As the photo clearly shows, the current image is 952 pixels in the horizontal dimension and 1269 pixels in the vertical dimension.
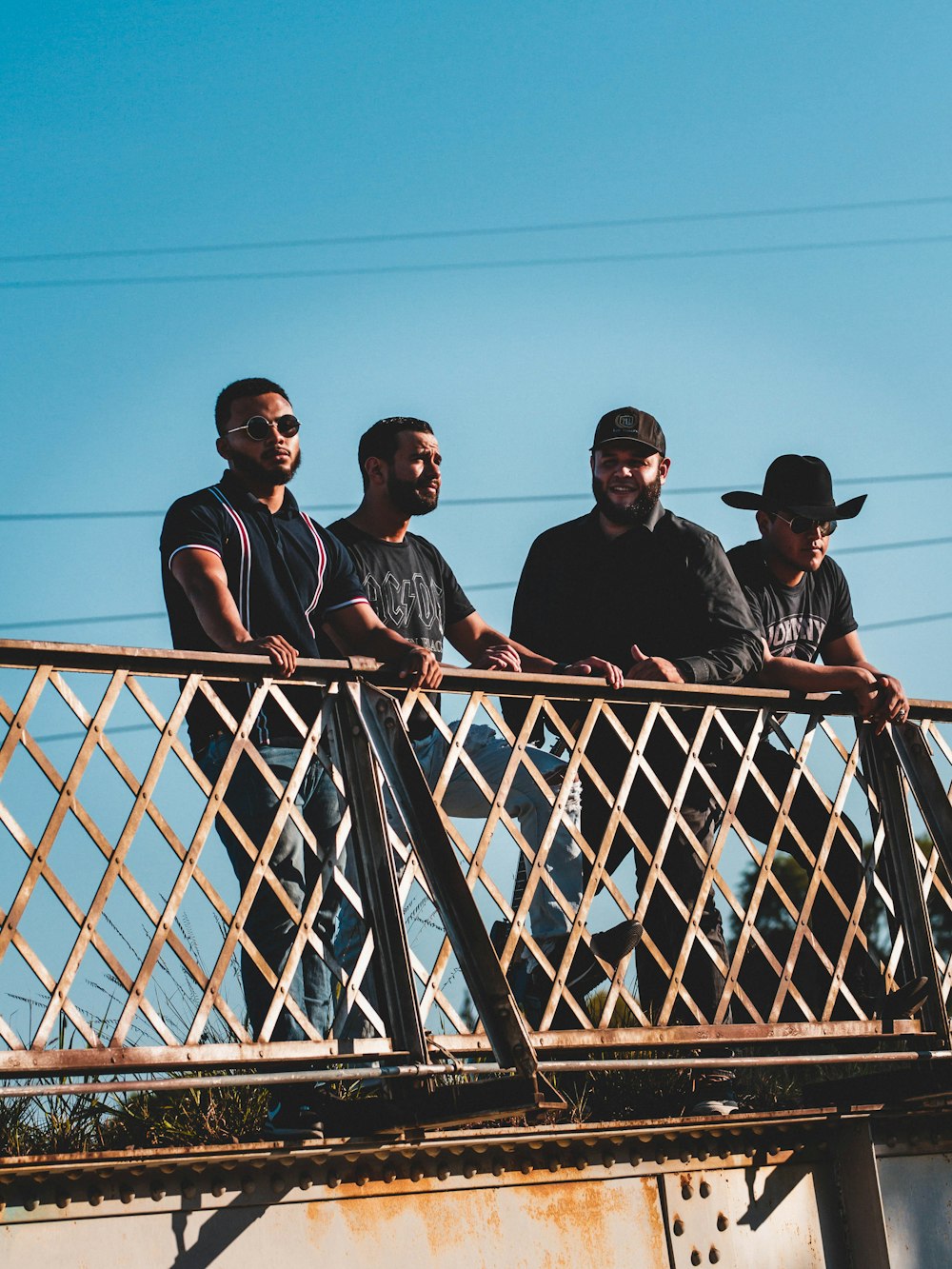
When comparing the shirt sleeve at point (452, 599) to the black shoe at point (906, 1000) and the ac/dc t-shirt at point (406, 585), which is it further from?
the black shoe at point (906, 1000)

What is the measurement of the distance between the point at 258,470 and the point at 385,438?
983 millimetres

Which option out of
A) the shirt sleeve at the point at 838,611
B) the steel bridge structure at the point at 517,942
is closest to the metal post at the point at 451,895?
the steel bridge structure at the point at 517,942

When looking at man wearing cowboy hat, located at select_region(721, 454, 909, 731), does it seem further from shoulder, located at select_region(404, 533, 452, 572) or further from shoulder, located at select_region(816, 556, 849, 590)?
shoulder, located at select_region(404, 533, 452, 572)

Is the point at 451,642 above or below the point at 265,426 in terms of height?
below

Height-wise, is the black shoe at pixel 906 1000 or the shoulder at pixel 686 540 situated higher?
the shoulder at pixel 686 540

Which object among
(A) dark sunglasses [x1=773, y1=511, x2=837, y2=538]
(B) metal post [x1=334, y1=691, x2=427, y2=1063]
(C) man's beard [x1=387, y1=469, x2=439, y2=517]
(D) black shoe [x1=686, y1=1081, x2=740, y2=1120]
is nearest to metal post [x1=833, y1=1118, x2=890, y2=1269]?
(D) black shoe [x1=686, y1=1081, x2=740, y2=1120]

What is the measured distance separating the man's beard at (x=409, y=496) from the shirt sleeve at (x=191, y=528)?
3.85 feet

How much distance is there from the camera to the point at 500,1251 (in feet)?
15.0

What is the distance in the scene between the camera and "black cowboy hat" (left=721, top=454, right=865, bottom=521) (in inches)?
269

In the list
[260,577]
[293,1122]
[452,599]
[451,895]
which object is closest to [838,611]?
[452,599]

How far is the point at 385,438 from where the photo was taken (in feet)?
21.4

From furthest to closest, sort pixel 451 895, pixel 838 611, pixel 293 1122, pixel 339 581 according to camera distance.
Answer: pixel 838 611 < pixel 339 581 < pixel 451 895 < pixel 293 1122

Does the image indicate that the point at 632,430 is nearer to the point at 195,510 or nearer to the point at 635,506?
the point at 635,506

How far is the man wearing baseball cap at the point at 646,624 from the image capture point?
226 inches
